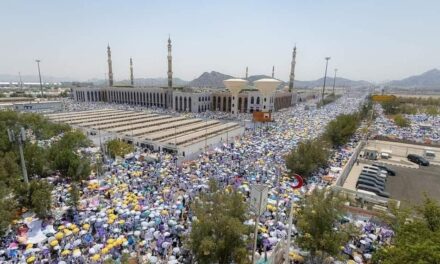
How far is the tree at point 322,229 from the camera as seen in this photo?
11914 mm

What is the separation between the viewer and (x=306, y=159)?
943 inches

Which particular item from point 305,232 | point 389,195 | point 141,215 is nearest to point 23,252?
point 141,215

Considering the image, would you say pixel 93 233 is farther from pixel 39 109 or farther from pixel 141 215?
pixel 39 109

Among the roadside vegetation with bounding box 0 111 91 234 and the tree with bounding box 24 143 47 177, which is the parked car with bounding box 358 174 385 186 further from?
the tree with bounding box 24 143 47 177

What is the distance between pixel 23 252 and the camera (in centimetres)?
1318

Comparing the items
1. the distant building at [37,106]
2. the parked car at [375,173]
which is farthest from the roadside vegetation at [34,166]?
the distant building at [37,106]

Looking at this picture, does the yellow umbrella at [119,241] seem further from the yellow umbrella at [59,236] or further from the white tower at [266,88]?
the white tower at [266,88]

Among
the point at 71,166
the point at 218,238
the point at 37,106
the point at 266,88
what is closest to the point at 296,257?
the point at 218,238

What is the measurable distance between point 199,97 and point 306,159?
50168 mm

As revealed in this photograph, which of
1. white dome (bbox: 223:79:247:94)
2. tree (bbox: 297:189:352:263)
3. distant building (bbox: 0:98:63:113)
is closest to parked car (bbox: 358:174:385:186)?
tree (bbox: 297:189:352:263)

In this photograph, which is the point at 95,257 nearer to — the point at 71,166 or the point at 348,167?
the point at 71,166

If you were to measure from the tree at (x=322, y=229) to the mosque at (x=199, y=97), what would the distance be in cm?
4917

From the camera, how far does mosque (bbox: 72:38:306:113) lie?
6503cm

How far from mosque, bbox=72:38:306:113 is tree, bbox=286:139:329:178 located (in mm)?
36291
